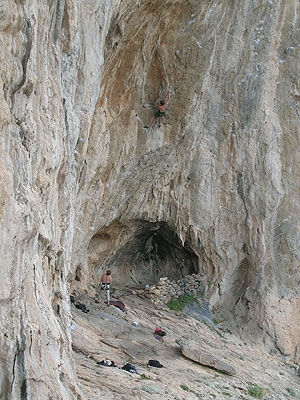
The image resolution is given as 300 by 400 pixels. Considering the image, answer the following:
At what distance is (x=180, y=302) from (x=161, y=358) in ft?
14.2

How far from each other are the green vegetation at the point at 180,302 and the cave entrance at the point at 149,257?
42.9 inches

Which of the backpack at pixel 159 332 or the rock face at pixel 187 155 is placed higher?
the rock face at pixel 187 155

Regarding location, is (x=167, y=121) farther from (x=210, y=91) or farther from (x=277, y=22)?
(x=277, y=22)

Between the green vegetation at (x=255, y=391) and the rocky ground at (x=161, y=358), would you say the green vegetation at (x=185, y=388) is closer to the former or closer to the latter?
the rocky ground at (x=161, y=358)

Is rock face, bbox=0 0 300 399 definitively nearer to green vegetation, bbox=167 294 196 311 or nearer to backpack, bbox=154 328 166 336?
green vegetation, bbox=167 294 196 311

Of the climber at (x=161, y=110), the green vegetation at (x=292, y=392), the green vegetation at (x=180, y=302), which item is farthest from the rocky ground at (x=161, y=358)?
the climber at (x=161, y=110)

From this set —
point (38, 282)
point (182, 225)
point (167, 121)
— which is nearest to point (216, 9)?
point (167, 121)

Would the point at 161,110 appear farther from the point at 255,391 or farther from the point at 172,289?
the point at 255,391

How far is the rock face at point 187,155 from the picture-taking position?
8688 millimetres

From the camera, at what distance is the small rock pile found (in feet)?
47.1

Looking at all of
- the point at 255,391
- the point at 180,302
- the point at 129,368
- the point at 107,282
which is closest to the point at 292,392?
the point at 255,391

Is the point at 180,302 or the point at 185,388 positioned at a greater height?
the point at 180,302

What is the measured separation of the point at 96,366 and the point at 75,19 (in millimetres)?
5495

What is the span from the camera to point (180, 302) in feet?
47.7
